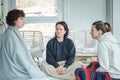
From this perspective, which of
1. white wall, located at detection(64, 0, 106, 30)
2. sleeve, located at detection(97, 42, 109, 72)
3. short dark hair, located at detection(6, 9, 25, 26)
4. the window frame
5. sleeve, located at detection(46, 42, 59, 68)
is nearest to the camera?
sleeve, located at detection(97, 42, 109, 72)

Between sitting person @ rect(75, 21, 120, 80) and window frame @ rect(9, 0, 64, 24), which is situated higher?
window frame @ rect(9, 0, 64, 24)

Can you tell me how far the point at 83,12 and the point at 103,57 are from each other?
9.70 feet

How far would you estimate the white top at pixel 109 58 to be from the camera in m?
2.53

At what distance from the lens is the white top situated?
253 centimetres

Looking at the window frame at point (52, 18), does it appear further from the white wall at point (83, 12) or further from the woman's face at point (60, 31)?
the woman's face at point (60, 31)

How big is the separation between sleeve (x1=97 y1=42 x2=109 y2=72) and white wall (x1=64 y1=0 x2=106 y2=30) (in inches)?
112

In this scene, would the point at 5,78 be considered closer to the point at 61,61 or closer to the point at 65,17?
the point at 61,61

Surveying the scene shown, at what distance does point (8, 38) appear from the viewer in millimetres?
2891

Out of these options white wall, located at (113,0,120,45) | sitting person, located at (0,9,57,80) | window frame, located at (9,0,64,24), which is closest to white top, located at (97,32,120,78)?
sitting person, located at (0,9,57,80)

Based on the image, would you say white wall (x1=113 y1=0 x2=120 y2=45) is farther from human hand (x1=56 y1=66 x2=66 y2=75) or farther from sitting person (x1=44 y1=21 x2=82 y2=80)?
human hand (x1=56 y1=66 x2=66 y2=75)

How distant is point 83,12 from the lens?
5.41m

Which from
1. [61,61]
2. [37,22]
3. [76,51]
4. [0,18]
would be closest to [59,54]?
[61,61]

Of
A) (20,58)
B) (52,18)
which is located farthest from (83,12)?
(20,58)

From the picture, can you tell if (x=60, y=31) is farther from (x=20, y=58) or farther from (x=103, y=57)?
(x=103, y=57)
